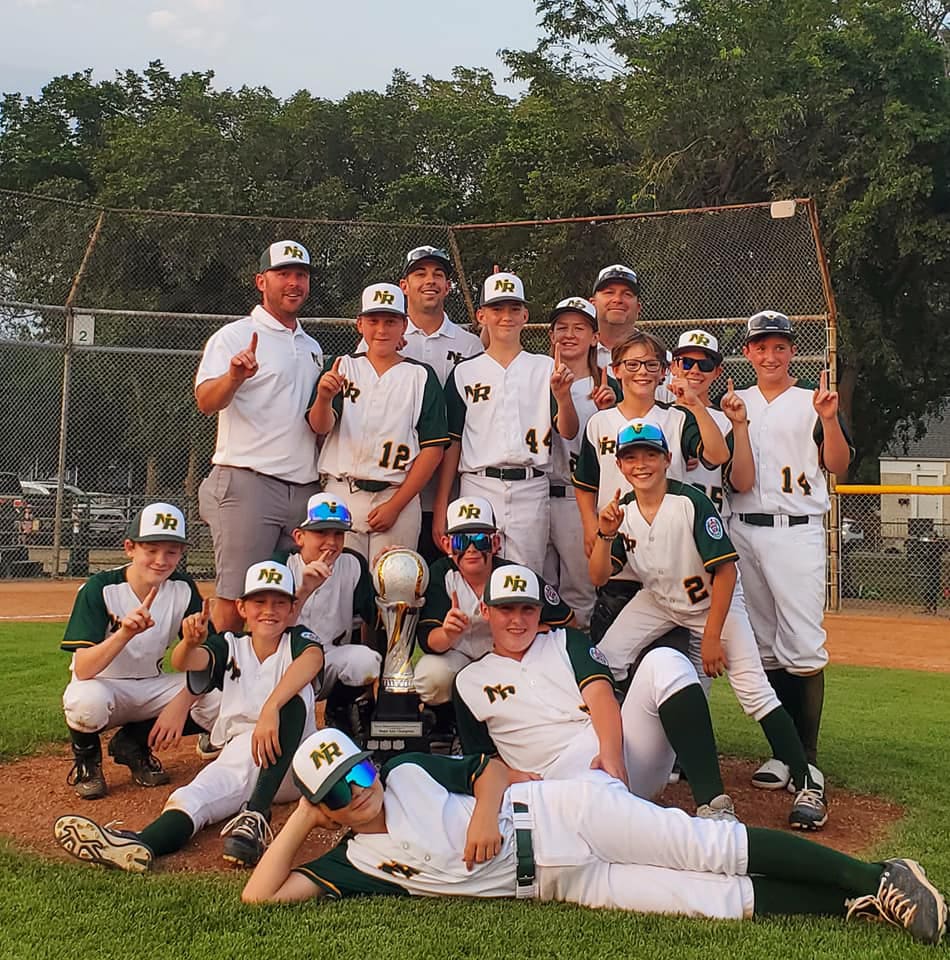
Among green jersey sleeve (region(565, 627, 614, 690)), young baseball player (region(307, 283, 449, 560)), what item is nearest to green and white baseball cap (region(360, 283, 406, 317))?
young baseball player (region(307, 283, 449, 560))

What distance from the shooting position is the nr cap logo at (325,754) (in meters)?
2.63

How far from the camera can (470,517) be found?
3768 millimetres

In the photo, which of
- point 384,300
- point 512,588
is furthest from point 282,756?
point 384,300

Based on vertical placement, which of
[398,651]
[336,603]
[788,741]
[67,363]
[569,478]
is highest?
[67,363]

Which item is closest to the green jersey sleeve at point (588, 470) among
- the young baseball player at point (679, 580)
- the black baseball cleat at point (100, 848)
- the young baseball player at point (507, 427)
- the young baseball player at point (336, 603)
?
the young baseball player at point (507, 427)

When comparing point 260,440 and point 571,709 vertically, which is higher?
point 260,440

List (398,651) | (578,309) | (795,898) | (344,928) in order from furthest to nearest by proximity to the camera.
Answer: (578,309) < (398,651) < (795,898) < (344,928)

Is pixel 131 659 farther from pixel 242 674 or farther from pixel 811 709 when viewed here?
pixel 811 709

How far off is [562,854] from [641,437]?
1.40 meters

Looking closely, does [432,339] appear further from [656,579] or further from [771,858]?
[771,858]

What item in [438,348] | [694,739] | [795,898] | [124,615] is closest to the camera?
[795,898]

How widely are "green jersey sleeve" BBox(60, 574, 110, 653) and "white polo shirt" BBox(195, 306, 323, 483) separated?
0.72 m

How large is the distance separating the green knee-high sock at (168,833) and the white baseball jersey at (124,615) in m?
0.85

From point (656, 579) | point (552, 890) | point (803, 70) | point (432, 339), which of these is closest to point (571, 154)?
point (803, 70)
